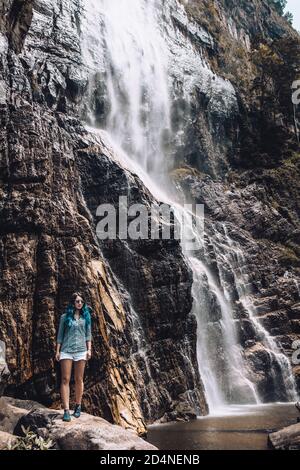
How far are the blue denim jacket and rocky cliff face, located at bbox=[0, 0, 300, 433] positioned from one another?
589cm

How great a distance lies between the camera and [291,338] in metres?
27.8

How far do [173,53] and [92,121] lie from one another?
12.9 metres

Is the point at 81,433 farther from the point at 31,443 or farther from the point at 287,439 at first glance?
the point at 287,439

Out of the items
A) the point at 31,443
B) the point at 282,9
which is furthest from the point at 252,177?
the point at 282,9

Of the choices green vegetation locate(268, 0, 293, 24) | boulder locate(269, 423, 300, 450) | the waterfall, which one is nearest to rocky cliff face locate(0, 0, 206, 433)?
the waterfall

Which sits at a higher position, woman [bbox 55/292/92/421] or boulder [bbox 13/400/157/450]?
woman [bbox 55/292/92/421]

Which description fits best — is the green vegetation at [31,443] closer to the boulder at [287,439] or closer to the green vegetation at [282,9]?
the boulder at [287,439]

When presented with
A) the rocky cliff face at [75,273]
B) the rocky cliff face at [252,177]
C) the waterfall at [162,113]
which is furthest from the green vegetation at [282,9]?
the rocky cliff face at [75,273]

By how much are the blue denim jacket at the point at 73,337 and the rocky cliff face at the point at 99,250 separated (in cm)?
589

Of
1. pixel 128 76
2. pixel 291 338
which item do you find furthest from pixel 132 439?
pixel 128 76

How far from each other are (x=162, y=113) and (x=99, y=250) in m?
17.9

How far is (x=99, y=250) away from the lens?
19.4m

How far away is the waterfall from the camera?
81.6 ft

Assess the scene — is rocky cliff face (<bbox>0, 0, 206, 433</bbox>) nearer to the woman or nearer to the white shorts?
the woman
